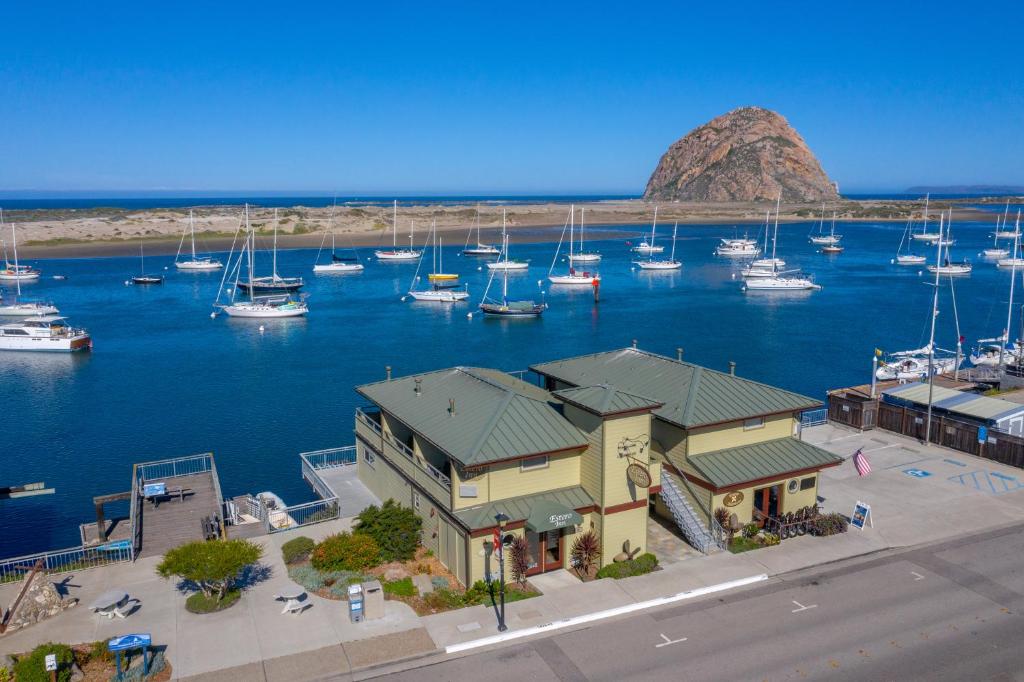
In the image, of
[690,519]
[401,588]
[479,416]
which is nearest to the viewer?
[401,588]

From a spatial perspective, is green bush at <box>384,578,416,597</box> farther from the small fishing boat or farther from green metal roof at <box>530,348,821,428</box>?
the small fishing boat

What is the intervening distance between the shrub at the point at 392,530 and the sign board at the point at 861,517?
15.9 m

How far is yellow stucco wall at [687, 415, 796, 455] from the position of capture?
28.5 meters

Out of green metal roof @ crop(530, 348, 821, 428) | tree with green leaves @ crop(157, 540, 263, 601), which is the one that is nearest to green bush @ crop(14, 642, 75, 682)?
tree with green leaves @ crop(157, 540, 263, 601)

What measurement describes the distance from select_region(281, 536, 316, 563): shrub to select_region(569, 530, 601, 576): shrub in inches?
353

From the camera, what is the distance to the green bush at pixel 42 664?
18531mm

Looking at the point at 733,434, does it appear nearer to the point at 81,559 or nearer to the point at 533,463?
the point at 533,463

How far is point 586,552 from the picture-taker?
25.2m

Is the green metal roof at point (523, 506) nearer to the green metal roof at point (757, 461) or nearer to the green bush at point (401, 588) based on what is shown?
the green bush at point (401, 588)

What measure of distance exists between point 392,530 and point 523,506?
472 cm

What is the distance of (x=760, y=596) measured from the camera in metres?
23.8

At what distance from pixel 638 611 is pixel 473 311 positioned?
247 feet

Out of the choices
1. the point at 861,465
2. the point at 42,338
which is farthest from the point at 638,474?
the point at 42,338

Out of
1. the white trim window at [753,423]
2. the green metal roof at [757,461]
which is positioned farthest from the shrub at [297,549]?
the white trim window at [753,423]
